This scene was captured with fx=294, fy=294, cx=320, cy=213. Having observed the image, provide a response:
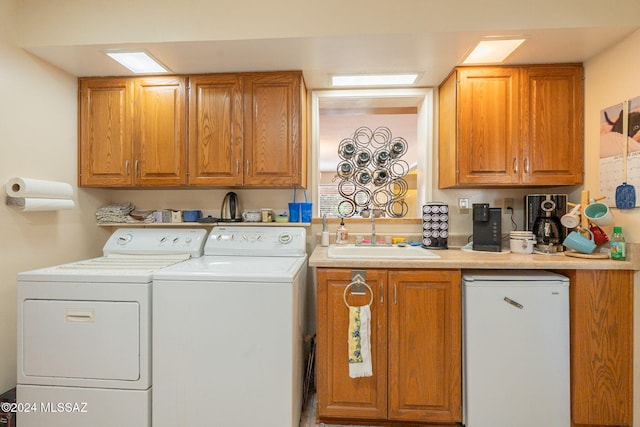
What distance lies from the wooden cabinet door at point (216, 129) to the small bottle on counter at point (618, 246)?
2211 millimetres

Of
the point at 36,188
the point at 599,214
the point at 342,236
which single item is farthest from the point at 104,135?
the point at 599,214

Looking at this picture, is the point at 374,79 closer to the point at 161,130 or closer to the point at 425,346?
the point at 161,130

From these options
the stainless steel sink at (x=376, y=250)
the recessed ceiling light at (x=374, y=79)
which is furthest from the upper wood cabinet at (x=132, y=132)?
the stainless steel sink at (x=376, y=250)

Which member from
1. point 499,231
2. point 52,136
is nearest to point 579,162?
point 499,231

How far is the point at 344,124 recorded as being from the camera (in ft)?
12.7

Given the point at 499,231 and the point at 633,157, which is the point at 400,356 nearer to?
the point at 499,231

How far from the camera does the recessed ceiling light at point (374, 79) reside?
2.06 m

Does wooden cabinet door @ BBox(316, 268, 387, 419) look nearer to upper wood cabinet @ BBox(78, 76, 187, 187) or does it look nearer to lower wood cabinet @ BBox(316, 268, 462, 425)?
lower wood cabinet @ BBox(316, 268, 462, 425)

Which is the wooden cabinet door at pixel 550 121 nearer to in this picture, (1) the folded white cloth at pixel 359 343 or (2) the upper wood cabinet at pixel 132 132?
(1) the folded white cloth at pixel 359 343

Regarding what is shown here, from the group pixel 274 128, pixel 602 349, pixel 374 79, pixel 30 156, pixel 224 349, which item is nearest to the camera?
pixel 224 349

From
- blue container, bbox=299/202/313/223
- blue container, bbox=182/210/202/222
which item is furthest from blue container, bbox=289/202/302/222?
blue container, bbox=182/210/202/222

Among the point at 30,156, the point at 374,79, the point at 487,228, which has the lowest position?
the point at 487,228

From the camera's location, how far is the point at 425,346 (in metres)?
1.58

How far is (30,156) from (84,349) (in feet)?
4.04
